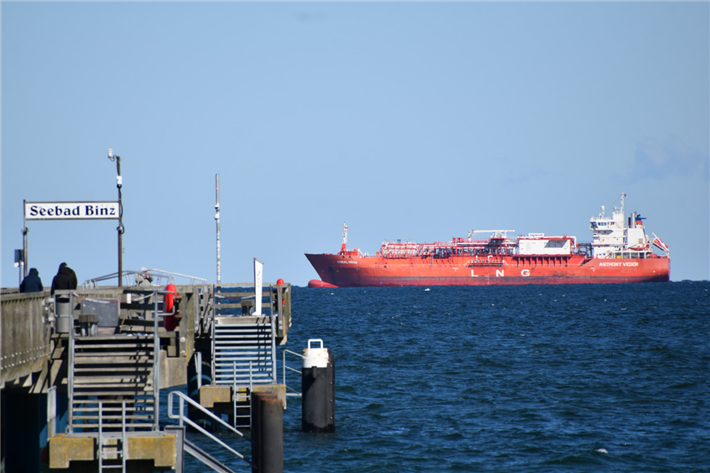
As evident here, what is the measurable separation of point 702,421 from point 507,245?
99.7 metres

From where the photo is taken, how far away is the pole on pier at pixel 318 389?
53.9 feet

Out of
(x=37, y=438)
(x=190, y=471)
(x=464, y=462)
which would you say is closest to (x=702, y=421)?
(x=464, y=462)

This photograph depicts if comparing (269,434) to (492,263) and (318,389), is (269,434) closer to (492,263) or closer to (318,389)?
(318,389)

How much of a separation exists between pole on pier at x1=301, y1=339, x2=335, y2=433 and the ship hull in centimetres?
9598

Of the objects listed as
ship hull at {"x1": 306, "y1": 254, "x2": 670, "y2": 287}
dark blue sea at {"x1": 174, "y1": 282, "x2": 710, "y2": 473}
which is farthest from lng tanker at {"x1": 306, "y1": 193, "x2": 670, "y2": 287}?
dark blue sea at {"x1": 174, "y1": 282, "x2": 710, "y2": 473}

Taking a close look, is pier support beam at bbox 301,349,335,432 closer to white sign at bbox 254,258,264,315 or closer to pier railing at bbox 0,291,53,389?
white sign at bbox 254,258,264,315

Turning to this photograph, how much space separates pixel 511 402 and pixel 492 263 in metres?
95.5

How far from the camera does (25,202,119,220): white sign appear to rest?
59.0ft

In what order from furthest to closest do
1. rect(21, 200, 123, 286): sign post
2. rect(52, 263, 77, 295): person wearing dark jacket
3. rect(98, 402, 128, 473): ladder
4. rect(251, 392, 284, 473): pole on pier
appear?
rect(21, 200, 123, 286): sign post, rect(52, 263, 77, 295): person wearing dark jacket, rect(251, 392, 284, 473): pole on pier, rect(98, 402, 128, 473): ladder

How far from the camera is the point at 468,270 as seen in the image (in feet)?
385

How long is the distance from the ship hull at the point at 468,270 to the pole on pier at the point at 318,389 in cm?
9598

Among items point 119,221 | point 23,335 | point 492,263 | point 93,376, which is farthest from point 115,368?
point 492,263

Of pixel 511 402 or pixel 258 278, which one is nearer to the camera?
pixel 258 278

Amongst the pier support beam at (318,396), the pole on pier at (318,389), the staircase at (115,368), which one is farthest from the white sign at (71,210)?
the staircase at (115,368)
